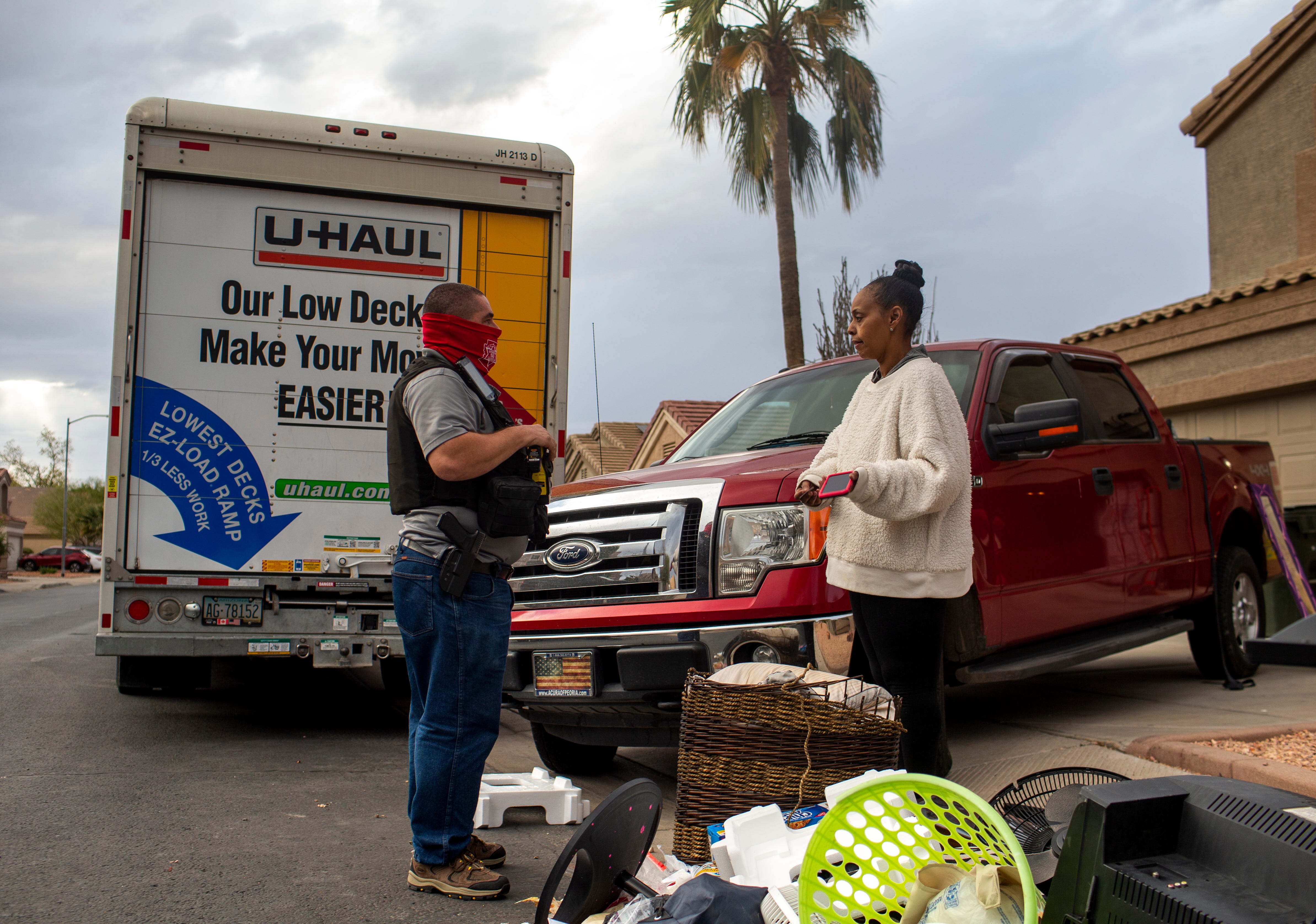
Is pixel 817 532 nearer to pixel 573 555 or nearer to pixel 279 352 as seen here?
pixel 573 555

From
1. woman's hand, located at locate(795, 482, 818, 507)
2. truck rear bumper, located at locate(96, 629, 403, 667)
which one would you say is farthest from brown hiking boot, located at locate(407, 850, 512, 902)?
truck rear bumper, located at locate(96, 629, 403, 667)

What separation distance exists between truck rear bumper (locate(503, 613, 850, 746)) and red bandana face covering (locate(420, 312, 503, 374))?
4.28ft

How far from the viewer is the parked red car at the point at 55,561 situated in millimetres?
58562

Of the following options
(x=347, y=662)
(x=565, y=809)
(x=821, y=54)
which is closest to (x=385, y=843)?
(x=565, y=809)

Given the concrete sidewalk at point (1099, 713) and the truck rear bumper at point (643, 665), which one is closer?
the truck rear bumper at point (643, 665)

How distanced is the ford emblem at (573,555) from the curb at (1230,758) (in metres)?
2.41

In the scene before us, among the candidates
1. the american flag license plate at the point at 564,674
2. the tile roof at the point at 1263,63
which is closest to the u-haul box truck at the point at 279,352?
the american flag license plate at the point at 564,674

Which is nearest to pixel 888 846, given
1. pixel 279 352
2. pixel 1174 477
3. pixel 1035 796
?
pixel 1035 796

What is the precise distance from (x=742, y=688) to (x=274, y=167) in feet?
14.9

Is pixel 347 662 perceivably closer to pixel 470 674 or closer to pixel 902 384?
pixel 470 674

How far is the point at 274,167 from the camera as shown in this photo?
243 inches

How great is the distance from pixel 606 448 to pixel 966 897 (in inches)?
1132

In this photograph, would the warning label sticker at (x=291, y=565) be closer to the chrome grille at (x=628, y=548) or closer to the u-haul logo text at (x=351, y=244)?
the u-haul logo text at (x=351, y=244)

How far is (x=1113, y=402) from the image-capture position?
236 inches
